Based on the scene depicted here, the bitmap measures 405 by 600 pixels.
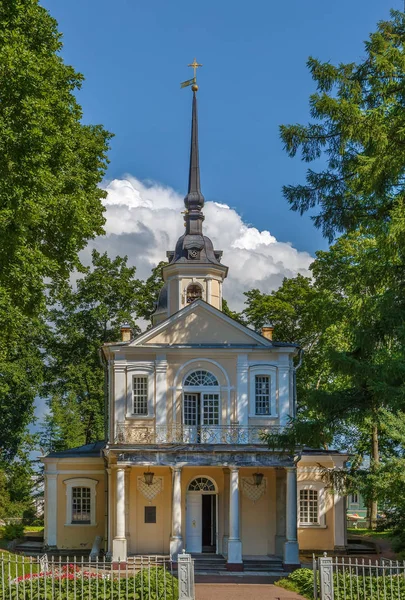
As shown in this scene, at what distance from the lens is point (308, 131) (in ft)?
57.3

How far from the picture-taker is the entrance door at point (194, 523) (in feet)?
90.8

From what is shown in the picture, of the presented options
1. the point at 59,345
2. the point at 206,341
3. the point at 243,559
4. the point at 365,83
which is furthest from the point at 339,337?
the point at 365,83

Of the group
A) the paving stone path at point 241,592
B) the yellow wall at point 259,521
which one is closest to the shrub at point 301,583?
the paving stone path at point 241,592

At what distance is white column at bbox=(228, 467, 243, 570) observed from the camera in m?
25.6

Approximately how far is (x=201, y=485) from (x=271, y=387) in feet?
13.7

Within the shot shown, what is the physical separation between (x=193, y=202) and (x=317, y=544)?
49.1 ft

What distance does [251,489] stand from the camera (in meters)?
28.0

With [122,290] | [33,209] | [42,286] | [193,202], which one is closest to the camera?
[33,209]

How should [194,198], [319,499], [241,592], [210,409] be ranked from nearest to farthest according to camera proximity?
[241,592] < [210,409] < [319,499] < [194,198]

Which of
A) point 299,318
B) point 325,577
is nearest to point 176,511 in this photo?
point 325,577

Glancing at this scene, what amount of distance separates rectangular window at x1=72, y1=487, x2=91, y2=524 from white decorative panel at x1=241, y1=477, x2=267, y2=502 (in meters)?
6.09

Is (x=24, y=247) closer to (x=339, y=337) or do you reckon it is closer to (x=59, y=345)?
(x=339, y=337)

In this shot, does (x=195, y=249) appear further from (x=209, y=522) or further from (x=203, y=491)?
(x=209, y=522)

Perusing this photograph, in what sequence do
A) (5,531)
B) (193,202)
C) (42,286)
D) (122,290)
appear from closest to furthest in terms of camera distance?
(42,286), (5,531), (193,202), (122,290)
